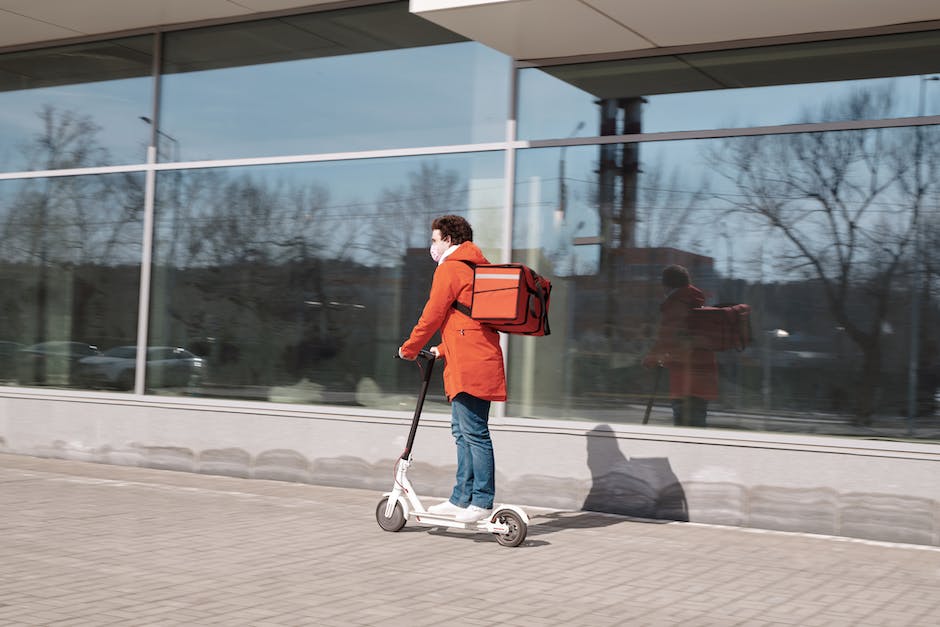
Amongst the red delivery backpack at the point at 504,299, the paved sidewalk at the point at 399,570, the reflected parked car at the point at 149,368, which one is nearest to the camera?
the paved sidewalk at the point at 399,570

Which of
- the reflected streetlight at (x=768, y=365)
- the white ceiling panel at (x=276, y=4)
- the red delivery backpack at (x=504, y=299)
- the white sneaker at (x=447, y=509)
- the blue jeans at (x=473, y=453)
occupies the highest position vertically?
the white ceiling panel at (x=276, y=4)

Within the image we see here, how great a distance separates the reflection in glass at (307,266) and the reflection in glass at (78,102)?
0.82 m

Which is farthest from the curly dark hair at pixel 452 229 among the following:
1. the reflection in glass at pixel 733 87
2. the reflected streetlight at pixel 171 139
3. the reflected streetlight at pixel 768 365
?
the reflected streetlight at pixel 171 139

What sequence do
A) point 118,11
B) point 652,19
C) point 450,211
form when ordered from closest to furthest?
point 652,19, point 450,211, point 118,11

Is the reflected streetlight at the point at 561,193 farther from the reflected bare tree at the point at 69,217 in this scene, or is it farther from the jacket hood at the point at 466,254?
the reflected bare tree at the point at 69,217

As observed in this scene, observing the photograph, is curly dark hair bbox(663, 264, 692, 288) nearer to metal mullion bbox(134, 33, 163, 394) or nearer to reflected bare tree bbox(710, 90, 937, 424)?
reflected bare tree bbox(710, 90, 937, 424)

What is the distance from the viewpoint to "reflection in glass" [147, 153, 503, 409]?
9500 millimetres

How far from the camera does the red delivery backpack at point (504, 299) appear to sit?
6.78 m

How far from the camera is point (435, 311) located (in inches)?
273

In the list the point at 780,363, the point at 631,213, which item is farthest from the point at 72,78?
the point at 780,363

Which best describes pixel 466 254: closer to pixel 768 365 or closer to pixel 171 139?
pixel 768 365

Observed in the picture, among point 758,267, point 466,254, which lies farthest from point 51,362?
point 758,267

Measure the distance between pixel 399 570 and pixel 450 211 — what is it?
4061 mm

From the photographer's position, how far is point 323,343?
9859 mm
